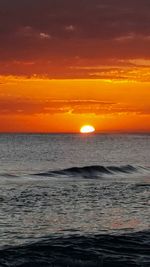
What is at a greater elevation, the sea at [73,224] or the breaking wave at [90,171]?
the breaking wave at [90,171]

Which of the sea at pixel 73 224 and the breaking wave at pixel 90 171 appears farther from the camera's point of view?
the breaking wave at pixel 90 171

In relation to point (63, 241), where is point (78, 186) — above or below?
above

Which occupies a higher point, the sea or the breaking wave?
the breaking wave

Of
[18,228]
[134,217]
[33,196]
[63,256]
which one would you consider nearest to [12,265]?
[63,256]

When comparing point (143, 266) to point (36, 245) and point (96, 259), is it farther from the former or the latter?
point (36, 245)

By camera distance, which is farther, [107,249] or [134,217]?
[134,217]

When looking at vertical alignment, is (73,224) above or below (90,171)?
below

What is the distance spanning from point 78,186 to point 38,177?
30.7 feet

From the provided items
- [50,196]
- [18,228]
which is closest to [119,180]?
[50,196]

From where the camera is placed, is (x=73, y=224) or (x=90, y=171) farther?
(x=90, y=171)

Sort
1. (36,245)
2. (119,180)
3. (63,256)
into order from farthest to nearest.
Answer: (119,180) < (36,245) < (63,256)

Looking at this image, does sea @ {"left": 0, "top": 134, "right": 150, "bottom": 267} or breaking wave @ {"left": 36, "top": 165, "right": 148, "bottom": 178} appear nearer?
sea @ {"left": 0, "top": 134, "right": 150, "bottom": 267}

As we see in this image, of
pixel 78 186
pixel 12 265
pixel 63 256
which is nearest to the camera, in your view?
pixel 12 265

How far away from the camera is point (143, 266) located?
680 inches
